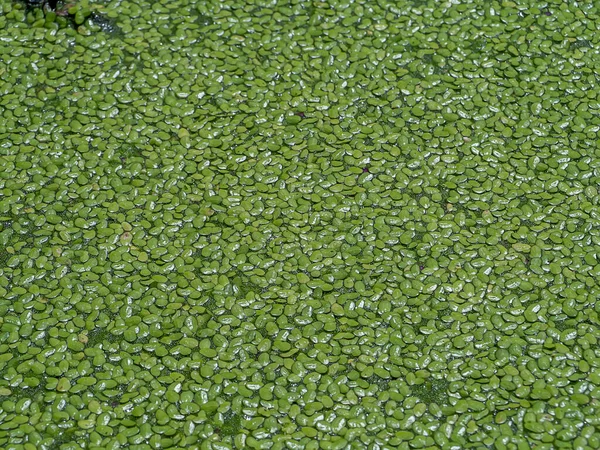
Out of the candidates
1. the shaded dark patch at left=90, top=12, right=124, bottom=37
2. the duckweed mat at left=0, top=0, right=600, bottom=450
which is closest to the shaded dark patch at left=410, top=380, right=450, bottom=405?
the duckweed mat at left=0, top=0, right=600, bottom=450

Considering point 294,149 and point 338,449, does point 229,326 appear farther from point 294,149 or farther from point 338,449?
point 294,149

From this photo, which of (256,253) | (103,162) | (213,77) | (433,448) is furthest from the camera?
(213,77)

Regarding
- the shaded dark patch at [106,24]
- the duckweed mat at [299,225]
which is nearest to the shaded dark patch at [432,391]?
the duckweed mat at [299,225]

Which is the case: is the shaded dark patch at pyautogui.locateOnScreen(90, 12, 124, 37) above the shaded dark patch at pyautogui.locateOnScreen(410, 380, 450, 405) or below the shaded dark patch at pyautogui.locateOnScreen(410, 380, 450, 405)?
above

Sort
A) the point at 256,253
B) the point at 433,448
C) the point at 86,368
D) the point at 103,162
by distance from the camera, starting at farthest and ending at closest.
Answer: the point at 103,162 < the point at 256,253 < the point at 86,368 < the point at 433,448

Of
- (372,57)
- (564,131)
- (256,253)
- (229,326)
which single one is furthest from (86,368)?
(564,131)

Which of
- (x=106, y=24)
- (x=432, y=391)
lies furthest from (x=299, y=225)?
(x=106, y=24)

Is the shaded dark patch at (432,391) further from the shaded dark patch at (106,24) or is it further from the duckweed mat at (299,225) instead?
the shaded dark patch at (106,24)

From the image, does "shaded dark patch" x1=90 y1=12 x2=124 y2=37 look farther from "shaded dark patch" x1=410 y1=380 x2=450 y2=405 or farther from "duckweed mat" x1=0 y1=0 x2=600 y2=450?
"shaded dark patch" x1=410 y1=380 x2=450 y2=405
